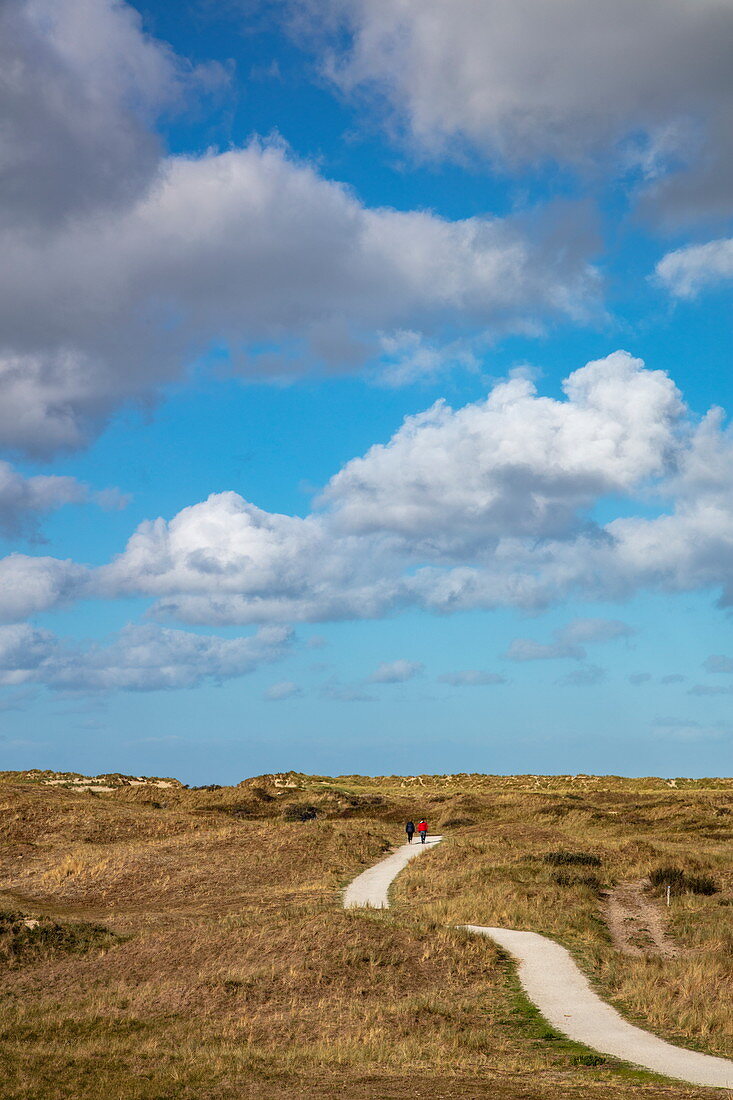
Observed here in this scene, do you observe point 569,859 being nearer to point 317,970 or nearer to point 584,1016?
point 317,970

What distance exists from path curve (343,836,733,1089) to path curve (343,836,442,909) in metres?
5.48

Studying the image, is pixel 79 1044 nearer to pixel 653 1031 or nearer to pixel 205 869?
pixel 653 1031

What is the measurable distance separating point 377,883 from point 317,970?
1633cm

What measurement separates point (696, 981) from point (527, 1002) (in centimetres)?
382

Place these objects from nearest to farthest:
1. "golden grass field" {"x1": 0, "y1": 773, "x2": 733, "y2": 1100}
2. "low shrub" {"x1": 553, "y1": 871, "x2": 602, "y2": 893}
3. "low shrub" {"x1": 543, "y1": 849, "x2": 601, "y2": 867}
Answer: "golden grass field" {"x1": 0, "y1": 773, "x2": 733, "y2": 1100}, "low shrub" {"x1": 553, "y1": 871, "x2": 602, "y2": 893}, "low shrub" {"x1": 543, "y1": 849, "x2": 601, "y2": 867}

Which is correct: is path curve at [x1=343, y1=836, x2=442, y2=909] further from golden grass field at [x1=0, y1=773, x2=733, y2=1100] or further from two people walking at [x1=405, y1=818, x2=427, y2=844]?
two people walking at [x1=405, y1=818, x2=427, y2=844]

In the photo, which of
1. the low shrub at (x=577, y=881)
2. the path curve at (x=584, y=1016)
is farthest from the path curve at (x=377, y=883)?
the low shrub at (x=577, y=881)

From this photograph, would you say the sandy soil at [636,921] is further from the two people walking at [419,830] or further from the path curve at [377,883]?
the two people walking at [419,830]

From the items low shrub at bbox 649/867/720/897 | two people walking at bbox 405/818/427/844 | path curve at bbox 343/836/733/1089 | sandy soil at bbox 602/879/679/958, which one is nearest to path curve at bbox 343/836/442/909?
two people walking at bbox 405/818/427/844

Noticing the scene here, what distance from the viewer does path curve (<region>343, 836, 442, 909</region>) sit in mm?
31997

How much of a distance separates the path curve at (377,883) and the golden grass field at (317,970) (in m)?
0.72

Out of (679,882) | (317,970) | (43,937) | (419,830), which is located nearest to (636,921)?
(679,882)

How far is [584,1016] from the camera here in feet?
60.6

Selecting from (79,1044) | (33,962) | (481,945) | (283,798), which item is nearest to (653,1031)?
(481,945)
